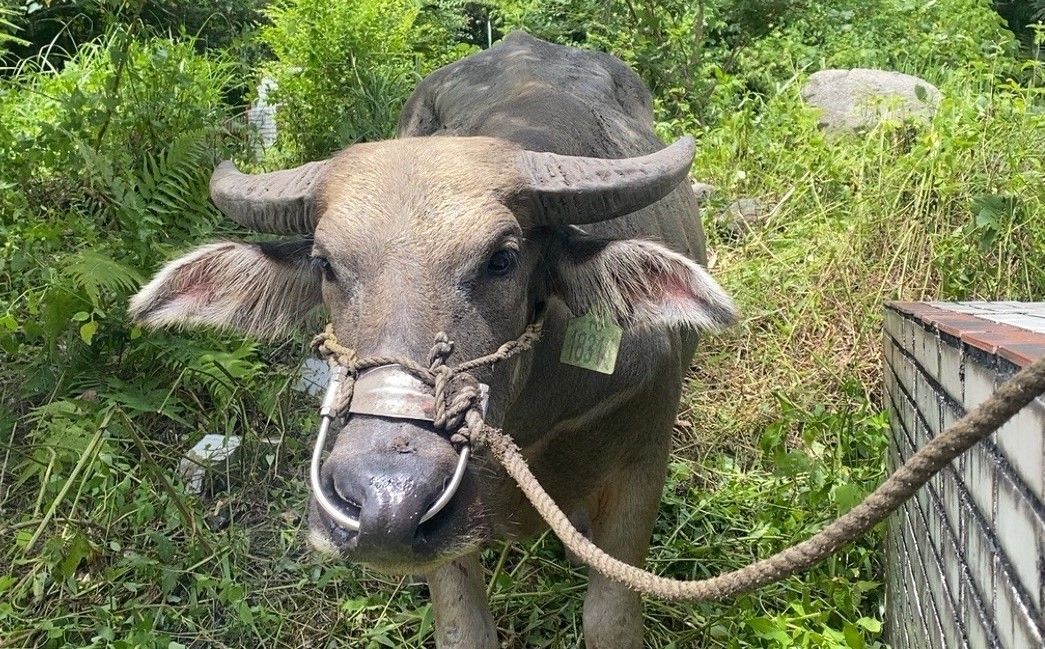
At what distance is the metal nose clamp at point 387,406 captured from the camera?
2.18 metres

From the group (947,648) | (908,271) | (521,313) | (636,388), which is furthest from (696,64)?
(947,648)

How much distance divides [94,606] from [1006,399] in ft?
12.3

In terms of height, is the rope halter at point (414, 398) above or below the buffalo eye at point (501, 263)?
below

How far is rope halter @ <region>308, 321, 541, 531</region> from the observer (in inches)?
87.9

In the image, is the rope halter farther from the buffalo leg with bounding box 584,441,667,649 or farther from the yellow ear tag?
the buffalo leg with bounding box 584,441,667,649

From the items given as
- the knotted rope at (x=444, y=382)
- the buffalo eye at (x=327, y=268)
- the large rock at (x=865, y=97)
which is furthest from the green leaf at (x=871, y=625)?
the large rock at (x=865, y=97)

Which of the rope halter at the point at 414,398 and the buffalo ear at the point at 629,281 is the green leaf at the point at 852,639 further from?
the rope halter at the point at 414,398

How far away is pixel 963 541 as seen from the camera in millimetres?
2072

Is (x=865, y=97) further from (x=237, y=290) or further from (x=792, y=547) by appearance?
(x=792, y=547)

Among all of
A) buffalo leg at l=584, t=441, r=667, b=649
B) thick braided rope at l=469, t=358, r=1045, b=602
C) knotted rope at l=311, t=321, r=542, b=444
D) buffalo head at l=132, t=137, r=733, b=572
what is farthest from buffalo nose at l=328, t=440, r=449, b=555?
buffalo leg at l=584, t=441, r=667, b=649

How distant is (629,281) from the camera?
3.05 meters

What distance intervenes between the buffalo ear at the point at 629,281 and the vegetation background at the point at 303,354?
1.23 metres

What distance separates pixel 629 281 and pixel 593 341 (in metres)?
0.22

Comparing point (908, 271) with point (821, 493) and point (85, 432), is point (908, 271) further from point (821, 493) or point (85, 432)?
point (85, 432)
